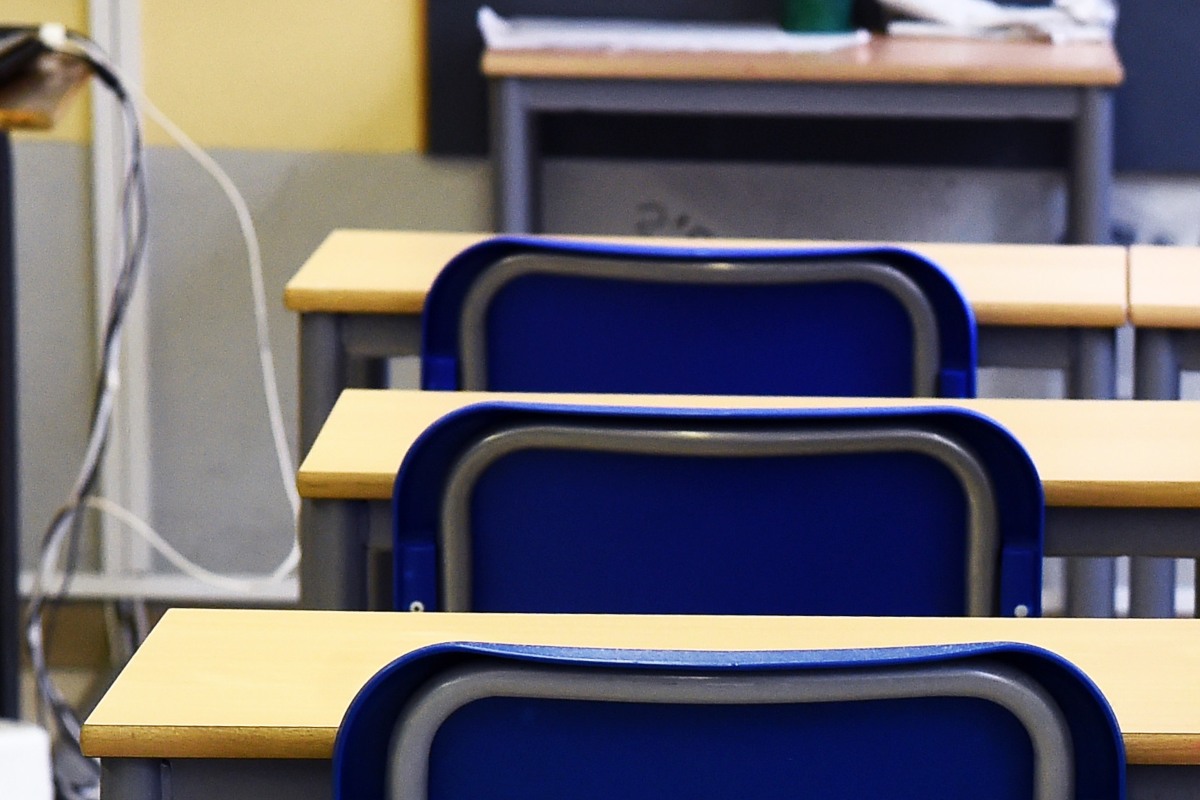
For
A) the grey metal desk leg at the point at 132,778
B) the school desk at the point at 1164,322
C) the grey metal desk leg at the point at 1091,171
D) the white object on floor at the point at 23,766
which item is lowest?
the white object on floor at the point at 23,766

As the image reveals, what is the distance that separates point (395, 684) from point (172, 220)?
9.82 feet

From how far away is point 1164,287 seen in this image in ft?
7.54

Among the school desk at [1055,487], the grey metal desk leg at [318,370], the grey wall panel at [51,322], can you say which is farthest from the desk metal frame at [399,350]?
the grey wall panel at [51,322]

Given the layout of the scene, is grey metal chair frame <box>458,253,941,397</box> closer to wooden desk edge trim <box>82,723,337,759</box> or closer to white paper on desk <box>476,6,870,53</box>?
wooden desk edge trim <box>82,723,337,759</box>

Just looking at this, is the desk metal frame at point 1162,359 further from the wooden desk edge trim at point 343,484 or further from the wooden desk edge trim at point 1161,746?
the wooden desk edge trim at point 1161,746

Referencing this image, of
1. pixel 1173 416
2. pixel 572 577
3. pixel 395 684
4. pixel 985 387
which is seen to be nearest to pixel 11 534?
pixel 572 577

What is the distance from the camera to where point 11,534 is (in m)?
2.53

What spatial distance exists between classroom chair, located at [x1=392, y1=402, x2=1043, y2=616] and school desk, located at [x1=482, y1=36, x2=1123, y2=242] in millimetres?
1864

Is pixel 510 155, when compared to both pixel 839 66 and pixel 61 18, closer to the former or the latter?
pixel 839 66

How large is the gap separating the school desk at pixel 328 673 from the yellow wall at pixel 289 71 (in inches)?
102

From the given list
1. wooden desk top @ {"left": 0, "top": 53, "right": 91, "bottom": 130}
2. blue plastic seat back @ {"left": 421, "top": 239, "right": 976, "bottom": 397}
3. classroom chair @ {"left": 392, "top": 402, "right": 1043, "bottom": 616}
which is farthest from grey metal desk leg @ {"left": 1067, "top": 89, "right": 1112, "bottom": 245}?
classroom chair @ {"left": 392, "top": 402, "right": 1043, "bottom": 616}

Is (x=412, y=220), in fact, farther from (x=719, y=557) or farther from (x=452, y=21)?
(x=719, y=557)

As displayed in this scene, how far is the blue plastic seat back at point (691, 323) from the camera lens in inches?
78.7

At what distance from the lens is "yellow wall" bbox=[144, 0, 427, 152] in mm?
3691
